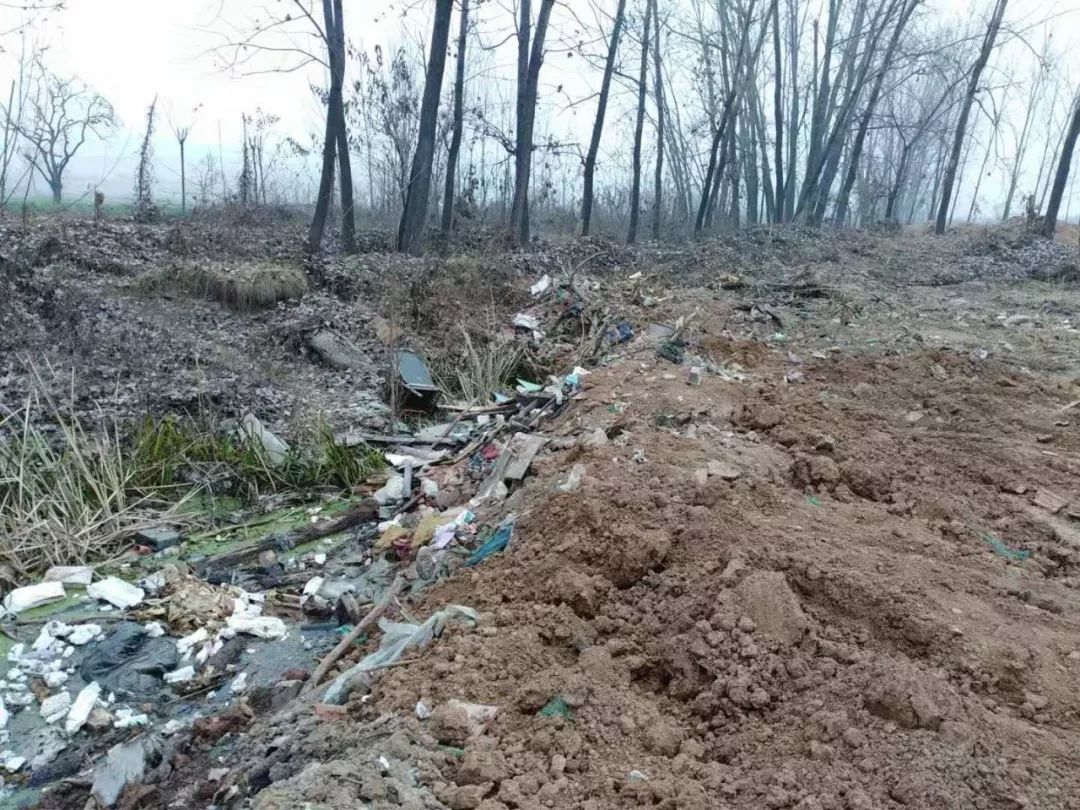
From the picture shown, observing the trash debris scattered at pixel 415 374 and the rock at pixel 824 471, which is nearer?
the rock at pixel 824 471

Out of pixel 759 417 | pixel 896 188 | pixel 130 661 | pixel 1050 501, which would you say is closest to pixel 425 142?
pixel 759 417

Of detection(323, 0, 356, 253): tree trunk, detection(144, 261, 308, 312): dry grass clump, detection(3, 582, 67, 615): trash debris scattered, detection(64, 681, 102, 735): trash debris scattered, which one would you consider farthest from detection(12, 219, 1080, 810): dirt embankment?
detection(323, 0, 356, 253): tree trunk

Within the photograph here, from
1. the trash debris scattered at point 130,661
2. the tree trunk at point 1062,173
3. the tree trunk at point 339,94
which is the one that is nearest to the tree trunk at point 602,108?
the tree trunk at point 339,94

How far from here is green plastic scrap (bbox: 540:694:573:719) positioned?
2.16 meters

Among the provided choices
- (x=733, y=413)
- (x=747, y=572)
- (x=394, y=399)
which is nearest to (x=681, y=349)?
(x=733, y=413)

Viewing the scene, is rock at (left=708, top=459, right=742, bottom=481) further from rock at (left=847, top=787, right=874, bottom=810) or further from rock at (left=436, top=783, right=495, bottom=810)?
rock at (left=436, top=783, right=495, bottom=810)

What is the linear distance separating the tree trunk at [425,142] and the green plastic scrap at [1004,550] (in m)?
9.68

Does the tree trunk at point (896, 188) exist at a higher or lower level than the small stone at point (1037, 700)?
higher

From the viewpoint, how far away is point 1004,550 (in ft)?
10.7

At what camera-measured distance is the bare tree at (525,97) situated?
13391 millimetres

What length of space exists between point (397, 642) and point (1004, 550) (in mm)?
2535

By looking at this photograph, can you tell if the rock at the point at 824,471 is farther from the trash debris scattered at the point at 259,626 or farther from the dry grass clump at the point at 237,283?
the dry grass clump at the point at 237,283

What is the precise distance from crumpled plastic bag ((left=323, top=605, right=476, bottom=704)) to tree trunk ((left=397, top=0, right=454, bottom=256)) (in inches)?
376

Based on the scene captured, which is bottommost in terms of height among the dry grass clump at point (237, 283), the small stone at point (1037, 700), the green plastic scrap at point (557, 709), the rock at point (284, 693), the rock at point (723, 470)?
the rock at point (284, 693)
